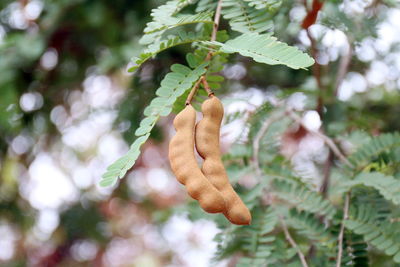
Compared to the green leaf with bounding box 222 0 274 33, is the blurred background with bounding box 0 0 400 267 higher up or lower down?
lower down

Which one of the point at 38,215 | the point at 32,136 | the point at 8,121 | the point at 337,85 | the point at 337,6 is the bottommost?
the point at 38,215

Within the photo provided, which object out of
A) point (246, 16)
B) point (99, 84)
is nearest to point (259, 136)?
point (246, 16)

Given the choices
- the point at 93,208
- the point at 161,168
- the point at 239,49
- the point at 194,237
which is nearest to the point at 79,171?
the point at 161,168

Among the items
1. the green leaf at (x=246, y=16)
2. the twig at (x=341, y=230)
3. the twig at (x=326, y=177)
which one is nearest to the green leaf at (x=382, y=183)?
the twig at (x=341, y=230)

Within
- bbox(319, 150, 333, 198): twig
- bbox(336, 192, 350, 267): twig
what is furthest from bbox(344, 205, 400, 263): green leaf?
bbox(319, 150, 333, 198): twig

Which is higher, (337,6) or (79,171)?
(337,6)

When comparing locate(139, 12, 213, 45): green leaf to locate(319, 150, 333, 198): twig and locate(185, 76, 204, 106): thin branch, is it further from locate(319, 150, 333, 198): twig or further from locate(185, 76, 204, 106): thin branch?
locate(319, 150, 333, 198): twig

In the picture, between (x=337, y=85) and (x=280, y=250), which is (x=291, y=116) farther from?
(x=280, y=250)

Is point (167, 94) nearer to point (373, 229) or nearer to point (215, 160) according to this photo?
point (215, 160)
